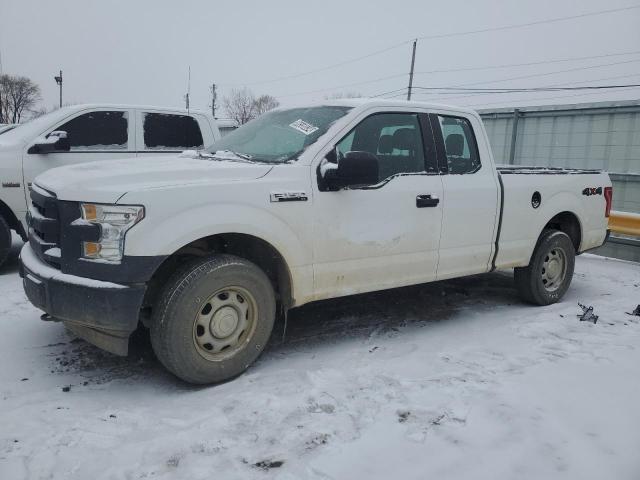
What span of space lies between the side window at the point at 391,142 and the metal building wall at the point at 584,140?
529cm

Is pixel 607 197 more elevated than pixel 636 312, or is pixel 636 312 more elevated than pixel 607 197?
pixel 607 197

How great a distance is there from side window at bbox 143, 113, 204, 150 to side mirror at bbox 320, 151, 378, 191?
12.9 ft

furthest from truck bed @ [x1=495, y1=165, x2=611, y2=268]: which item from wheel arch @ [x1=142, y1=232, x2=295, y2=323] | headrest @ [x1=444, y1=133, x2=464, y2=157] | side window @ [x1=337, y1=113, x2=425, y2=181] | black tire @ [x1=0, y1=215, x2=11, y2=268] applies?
black tire @ [x1=0, y1=215, x2=11, y2=268]

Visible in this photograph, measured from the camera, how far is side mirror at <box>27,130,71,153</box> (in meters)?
5.90

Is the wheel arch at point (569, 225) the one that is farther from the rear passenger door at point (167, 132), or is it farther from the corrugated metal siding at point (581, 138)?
the rear passenger door at point (167, 132)

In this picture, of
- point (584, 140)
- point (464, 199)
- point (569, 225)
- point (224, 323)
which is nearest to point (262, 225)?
point (224, 323)

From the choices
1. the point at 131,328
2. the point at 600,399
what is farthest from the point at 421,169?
the point at 131,328

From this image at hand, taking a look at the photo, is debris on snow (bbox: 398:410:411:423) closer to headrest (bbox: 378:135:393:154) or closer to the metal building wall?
headrest (bbox: 378:135:393:154)

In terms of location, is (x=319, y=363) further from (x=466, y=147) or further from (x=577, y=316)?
(x=577, y=316)

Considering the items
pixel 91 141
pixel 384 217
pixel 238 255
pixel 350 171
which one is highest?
pixel 91 141

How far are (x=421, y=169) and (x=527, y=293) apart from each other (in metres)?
2.04

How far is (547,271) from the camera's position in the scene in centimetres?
543

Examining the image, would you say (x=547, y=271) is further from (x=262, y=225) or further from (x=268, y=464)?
(x=268, y=464)

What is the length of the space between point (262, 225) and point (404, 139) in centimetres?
159
